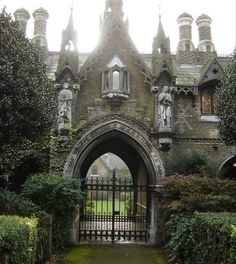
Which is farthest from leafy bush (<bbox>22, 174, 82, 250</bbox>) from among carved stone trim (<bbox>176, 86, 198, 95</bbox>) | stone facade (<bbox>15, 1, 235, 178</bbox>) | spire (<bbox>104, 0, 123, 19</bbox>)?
spire (<bbox>104, 0, 123, 19</bbox>)

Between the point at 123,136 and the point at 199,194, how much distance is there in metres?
4.98

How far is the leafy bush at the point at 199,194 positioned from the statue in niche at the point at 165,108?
10.1ft

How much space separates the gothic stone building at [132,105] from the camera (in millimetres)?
15148

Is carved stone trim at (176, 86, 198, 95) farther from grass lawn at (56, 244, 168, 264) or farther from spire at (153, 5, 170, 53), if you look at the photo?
grass lawn at (56, 244, 168, 264)

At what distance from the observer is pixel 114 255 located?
12.4m

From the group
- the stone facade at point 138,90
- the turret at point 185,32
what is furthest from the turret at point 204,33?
the stone facade at point 138,90

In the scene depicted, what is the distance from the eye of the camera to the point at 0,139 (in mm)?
10562

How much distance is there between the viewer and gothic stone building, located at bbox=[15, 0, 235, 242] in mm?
15148

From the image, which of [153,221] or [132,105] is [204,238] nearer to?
[153,221]

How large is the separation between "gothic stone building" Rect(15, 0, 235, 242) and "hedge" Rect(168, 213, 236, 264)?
4067mm

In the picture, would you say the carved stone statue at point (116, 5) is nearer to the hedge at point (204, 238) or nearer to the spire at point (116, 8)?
Result: the spire at point (116, 8)

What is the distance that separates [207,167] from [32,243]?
8231mm

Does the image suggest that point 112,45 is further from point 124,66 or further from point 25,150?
point 25,150

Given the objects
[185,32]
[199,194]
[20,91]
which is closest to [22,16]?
[185,32]
